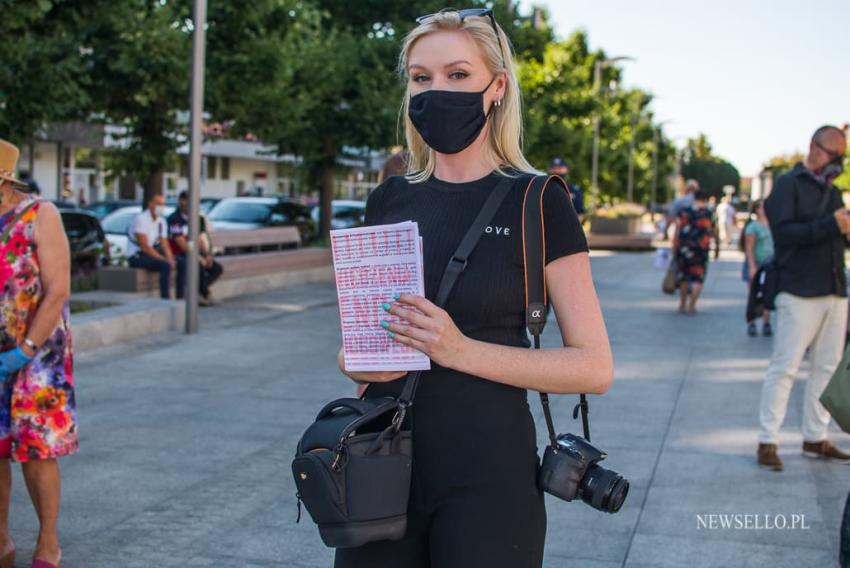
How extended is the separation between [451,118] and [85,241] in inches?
673

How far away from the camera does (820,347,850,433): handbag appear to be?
3.20 m

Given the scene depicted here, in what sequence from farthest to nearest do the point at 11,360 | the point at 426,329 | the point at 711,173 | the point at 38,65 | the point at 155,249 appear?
the point at 711,173, the point at 155,249, the point at 38,65, the point at 11,360, the point at 426,329

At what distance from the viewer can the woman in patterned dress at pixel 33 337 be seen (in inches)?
173

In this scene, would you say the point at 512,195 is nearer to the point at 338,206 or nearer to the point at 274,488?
the point at 274,488

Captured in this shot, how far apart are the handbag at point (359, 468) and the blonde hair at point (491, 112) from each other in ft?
1.14

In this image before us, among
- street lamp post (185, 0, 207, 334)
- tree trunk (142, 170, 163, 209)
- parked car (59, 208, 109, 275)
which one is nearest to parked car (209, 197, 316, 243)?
parked car (59, 208, 109, 275)

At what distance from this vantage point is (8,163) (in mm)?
4461

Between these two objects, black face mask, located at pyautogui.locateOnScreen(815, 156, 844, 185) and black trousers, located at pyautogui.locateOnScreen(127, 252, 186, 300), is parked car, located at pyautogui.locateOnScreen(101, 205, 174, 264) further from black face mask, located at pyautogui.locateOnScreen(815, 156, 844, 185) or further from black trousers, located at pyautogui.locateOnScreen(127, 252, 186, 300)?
black face mask, located at pyautogui.locateOnScreen(815, 156, 844, 185)

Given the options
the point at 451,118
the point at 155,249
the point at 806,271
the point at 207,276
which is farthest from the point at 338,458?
the point at 207,276

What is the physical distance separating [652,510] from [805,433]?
5.65 feet

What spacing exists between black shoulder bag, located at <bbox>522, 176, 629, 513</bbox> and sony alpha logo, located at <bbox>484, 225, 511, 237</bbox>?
1.3 inches

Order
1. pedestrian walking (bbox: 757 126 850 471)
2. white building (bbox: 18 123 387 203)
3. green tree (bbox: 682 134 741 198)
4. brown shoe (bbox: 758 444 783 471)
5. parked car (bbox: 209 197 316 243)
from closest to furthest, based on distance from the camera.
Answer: pedestrian walking (bbox: 757 126 850 471) → brown shoe (bbox: 758 444 783 471) → parked car (bbox: 209 197 316 243) → white building (bbox: 18 123 387 203) → green tree (bbox: 682 134 741 198)

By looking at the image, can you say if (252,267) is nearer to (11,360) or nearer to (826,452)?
(826,452)

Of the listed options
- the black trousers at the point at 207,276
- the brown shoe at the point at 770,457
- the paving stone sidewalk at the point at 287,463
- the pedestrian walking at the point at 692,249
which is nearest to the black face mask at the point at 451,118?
the paving stone sidewalk at the point at 287,463
